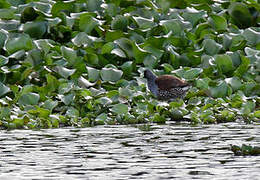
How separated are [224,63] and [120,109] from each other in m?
2.38

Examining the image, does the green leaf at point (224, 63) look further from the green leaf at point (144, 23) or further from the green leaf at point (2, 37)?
the green leaf at point (2, 37)

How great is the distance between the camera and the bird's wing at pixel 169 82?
1151 cm

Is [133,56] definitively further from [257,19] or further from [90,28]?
[257,19]

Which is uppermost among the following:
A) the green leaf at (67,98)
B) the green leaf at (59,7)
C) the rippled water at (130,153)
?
the rippled water at (130,153)

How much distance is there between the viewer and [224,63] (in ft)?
40.3

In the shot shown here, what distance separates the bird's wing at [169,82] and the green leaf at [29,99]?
181 centimetres

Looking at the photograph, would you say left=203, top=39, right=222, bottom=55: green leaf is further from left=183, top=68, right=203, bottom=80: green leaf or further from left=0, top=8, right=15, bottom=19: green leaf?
left=0, top=8, right=15, bottom=19: green leaf

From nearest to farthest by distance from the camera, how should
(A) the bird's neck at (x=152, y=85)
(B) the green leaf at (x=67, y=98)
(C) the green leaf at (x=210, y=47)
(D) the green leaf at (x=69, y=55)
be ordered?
(B) the green leaf at (x=67, y=98), (A) the bird's neck at (x=152, y=85), (D) the green leaf at (x=69, y=55), (C) the green leaf at (x=210, y=47)

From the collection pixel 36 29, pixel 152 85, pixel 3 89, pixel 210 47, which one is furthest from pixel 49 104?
pixel 210 47

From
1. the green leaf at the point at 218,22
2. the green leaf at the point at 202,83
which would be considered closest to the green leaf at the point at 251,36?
the green leaf at the point at 218,22

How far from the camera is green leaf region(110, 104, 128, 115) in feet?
34.7

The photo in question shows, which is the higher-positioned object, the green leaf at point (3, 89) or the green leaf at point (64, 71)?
the green leaf at point (3, 89)

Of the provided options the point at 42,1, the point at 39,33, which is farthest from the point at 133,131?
the point at 42,1

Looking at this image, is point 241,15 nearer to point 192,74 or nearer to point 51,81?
point 192,74
